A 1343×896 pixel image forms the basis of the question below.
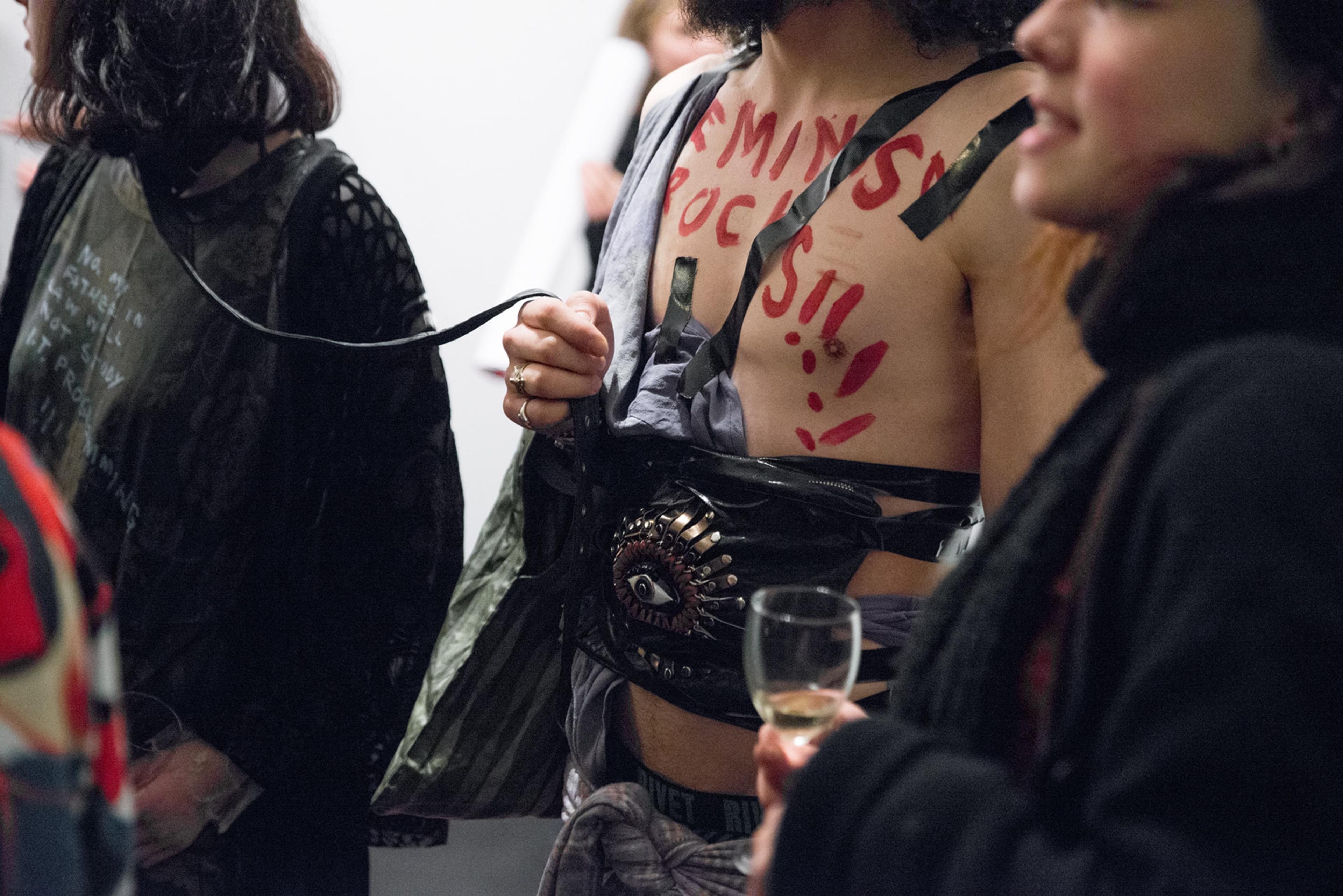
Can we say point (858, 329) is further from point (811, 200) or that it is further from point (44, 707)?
point (44, 707)

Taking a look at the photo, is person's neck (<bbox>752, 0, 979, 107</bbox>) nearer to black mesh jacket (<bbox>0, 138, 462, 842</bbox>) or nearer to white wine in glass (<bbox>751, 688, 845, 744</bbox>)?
black mesh jacket (<bbox>0, 138, 462, 842</bbox>)

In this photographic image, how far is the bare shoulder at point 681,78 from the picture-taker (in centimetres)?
174

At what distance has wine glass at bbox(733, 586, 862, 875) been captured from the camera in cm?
94

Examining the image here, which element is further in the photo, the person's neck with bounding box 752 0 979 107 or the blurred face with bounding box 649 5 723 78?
the blurred face with bounding box 649 5 723 78

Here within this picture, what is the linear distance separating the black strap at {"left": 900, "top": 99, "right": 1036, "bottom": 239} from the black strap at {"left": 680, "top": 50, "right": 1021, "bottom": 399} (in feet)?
0.28

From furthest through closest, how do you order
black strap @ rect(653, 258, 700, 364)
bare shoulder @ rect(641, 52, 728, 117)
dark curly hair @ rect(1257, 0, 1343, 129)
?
bare shoulder @ rect(641, 52, 728, 117) → black strap @ rect(653, 258, 700, 364) → dark curly hair @ rect(1257, 0, 1343, 129)

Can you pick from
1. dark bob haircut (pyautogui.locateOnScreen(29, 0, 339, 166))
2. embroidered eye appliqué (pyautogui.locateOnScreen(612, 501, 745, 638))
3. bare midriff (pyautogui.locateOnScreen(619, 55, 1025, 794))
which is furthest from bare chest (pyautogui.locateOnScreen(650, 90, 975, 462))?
dark bob haircut (pyautogui.locateOnScreen(29, 0, 339, 166))

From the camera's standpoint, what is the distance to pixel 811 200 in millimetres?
1381

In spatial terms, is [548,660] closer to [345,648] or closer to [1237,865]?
[345,648]

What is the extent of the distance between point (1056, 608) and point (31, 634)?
552 mm

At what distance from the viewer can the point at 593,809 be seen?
1449 millimetres

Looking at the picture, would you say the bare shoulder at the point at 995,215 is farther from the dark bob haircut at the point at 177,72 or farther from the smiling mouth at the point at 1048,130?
the dark bob haircut at the point at 177,72

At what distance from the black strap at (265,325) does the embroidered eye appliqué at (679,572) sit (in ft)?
1.03

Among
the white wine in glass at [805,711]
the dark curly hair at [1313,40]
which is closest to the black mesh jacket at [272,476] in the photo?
the white wine in glass at [805,711]
